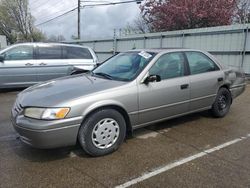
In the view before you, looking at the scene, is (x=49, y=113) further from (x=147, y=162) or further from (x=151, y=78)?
(x=151, y=78)

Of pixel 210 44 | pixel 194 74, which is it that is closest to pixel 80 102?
pixel 194 74

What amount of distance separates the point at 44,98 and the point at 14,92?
19.3 ft

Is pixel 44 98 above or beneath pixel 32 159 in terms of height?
above

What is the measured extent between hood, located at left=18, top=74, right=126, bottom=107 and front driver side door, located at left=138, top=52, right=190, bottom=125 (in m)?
0.51

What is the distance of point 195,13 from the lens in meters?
19.2

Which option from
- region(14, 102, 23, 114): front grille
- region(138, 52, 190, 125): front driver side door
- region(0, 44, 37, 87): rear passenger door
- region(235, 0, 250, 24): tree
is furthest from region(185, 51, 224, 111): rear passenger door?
region(235, 0, 250, 24): tree

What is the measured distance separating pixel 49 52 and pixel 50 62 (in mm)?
356

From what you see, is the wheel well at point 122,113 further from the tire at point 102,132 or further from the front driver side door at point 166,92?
the front driver side door at point 166,92

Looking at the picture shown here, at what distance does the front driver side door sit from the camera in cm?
436

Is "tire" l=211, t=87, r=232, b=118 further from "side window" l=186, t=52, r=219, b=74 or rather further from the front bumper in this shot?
the front bumper

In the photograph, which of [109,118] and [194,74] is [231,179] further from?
[194,74]

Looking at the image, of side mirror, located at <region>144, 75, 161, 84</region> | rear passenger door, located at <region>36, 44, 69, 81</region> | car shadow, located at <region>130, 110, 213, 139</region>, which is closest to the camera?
side mirror, located at <region>144, 75, 161, 84</region>

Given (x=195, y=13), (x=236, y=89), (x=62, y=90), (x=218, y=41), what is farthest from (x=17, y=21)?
(x=62, y=90)

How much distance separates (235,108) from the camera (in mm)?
6699
